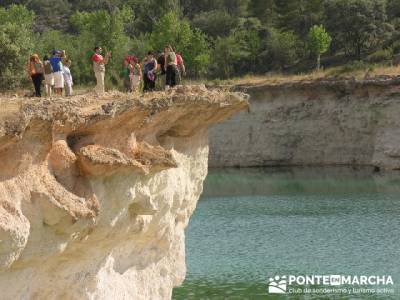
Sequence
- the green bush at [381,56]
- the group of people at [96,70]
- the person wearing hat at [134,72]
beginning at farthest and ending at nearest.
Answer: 1. the green bush at [381,56]
2. the person wearing hat at [134,72]
3. the group of people at [96,70]

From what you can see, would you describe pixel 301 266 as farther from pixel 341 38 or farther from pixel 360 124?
pixel 341 38

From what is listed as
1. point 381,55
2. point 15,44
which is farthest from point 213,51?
point 15,44

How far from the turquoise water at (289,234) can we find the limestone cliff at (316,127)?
230 inches

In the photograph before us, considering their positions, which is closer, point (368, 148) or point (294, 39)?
point (368, 148)

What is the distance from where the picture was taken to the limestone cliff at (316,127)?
48812 millimetres

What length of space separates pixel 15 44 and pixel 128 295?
26685 mm

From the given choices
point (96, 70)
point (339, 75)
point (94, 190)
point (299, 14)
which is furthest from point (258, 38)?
point (94, 190)

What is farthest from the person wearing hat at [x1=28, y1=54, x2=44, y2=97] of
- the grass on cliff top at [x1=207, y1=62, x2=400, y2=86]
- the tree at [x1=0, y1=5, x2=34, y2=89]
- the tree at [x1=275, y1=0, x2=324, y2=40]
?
the tree at [x1=275, y1=0, x2=324, y2=40]

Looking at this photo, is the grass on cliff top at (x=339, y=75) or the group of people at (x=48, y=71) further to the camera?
the grass on cliff top at (x=339, y=75)

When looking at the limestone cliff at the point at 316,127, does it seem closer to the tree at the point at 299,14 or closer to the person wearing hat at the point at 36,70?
the tree at the point at 299,14

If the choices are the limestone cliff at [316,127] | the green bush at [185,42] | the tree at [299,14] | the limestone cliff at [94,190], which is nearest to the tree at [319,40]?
the tree at [299,14]

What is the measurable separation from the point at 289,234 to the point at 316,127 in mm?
26118

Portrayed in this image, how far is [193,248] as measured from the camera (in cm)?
2473

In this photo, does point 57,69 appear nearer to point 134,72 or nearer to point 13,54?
point 134,72
